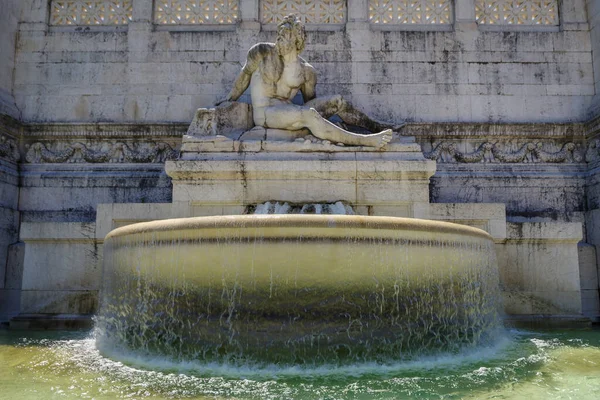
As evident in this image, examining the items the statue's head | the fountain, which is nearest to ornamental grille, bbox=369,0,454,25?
the statue's head

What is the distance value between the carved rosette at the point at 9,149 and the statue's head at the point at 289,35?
5132 mm

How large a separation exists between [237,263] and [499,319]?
3.61 metres

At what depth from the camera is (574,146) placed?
380 inches

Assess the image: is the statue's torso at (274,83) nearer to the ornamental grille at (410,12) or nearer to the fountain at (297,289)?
the ornamental grille at (410,12)

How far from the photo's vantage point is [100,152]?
9.58m

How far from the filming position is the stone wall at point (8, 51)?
9625mm

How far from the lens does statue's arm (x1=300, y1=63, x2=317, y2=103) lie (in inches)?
345

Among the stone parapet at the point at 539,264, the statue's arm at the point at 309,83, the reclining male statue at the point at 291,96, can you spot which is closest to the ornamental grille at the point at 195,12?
the reclining male statue at the point at 291,96

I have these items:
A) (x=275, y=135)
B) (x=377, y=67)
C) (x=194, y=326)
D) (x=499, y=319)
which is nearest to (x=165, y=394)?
(x=194, y=326)

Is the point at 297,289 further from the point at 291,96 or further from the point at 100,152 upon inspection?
the point at 100,152

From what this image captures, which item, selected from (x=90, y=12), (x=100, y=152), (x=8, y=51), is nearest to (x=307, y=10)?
(x=90, y=12)

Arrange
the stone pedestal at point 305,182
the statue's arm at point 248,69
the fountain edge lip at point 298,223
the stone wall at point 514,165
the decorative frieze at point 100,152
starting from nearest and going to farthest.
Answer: the fountain edge lip at point 298,223
the stone pedestal at point 305,182
the statue's arm at point 248,69
the stone wall at point 514,165
the decorative frieze at point 100,152

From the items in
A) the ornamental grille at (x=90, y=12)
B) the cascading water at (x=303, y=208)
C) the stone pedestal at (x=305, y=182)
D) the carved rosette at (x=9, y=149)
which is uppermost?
the ornamental grille at (x=90, y=12)

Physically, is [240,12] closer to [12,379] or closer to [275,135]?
[275,135]
